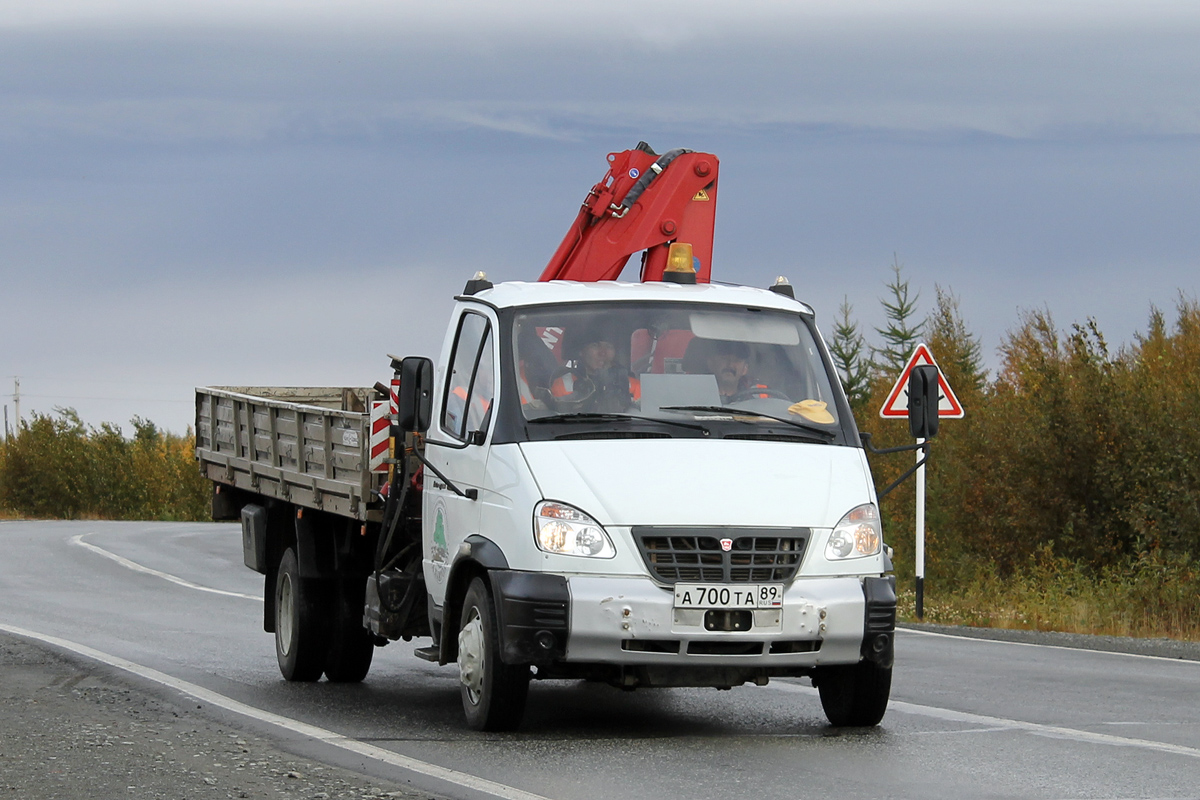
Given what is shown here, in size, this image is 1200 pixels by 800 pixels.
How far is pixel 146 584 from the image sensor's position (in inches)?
977

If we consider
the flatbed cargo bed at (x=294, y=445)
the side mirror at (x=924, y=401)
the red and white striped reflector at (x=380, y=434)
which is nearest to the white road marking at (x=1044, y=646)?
the side mirror at (x=924, y=401)

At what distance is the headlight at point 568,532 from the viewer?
8320mm

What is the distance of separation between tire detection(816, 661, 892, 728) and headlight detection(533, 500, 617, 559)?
1.45 meters

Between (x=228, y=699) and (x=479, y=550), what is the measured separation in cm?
283

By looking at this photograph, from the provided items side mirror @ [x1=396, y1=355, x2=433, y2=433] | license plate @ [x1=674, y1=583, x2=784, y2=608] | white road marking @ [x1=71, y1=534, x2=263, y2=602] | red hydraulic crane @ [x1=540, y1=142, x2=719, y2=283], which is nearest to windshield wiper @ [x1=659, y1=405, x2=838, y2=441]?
license plate @ [x1=674, y1=583, x2=784, y2=608]

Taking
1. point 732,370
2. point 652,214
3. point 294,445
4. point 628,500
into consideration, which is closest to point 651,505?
point 628,500

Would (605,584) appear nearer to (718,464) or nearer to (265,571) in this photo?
(718,464)

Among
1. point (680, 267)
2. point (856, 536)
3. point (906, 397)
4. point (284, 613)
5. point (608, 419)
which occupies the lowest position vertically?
point (284, 613)

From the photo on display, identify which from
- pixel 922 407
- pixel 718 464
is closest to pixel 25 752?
pixel 718 464

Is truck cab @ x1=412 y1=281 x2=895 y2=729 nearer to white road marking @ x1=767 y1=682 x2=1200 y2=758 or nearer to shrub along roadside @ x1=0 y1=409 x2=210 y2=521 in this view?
white road marking @ x1=767 y1=682 x2=1200 y2=758

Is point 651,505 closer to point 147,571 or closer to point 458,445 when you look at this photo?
point 458,445

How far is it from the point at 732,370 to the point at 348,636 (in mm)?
4164

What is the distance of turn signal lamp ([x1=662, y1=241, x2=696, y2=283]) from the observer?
34.1ft

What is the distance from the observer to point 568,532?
330 inches
